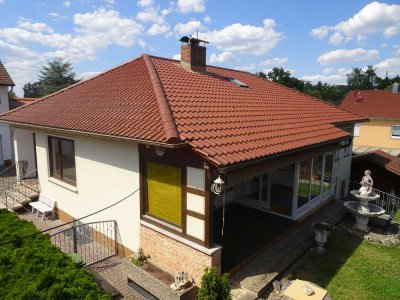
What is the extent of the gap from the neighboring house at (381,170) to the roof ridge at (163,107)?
1284cm

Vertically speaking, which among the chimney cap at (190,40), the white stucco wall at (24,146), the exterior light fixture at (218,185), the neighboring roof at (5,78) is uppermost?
the chimney cap at (190,40)

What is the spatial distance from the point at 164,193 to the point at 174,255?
1.59m

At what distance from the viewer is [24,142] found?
15188 mm

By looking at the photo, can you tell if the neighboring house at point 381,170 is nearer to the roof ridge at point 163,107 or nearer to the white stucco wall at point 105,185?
the roof ridge at point 163,107

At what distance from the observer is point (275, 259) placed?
8.75 meters

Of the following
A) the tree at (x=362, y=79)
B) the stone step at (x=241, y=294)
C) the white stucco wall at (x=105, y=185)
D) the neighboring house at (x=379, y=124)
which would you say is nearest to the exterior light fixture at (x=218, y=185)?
the stone step at (x=241, y=294)

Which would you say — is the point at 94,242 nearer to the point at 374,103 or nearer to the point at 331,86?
the point at 374,103

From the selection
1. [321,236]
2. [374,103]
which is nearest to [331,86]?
[374,103]

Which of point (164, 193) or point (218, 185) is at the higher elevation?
point (218, 185)

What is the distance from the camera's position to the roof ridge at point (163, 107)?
6783 millimetres

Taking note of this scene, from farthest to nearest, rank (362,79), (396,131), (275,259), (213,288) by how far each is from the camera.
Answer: (362,79)
(396,131)
(275,259)
(213,288)

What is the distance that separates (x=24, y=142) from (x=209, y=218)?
12324 mm

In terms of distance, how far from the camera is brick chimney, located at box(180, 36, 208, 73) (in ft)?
43.0

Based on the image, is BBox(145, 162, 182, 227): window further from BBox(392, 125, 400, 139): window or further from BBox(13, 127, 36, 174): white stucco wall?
BBox(392, 125, 400, 139): window
